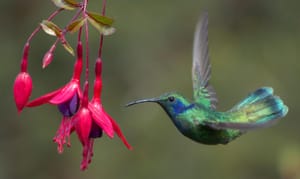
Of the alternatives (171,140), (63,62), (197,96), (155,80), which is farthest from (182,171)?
(197,96)

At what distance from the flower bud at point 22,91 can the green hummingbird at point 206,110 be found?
0.80 ft

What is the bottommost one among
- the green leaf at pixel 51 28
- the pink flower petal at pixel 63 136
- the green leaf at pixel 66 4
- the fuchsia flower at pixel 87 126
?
the pink flower petal at pixel 63 136

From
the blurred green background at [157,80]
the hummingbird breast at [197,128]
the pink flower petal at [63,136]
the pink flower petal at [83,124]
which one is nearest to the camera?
the pink flower petal at [83,124]

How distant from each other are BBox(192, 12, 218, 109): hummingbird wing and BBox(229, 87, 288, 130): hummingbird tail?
9cm

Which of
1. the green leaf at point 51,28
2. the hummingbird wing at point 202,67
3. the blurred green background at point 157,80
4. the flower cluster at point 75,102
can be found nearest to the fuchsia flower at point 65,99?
the flower cluster at point 75,102

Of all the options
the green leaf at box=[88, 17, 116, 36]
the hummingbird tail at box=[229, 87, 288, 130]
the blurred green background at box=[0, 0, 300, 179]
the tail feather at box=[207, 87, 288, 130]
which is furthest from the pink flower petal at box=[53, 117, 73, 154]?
the blurred green background at box=[0, 0, 300, 179]

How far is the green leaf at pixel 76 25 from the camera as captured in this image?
1.66m

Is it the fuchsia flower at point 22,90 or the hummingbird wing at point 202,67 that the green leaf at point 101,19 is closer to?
the fuchsia flower at point 22,90

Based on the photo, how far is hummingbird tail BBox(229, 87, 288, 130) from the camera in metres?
1.83

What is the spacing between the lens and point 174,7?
4516 mm

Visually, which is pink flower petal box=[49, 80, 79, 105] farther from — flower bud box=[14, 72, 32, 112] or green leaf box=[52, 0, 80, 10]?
green leaf box=[52, 0, 80, 10]

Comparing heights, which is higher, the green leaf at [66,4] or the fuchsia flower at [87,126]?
the green leaf at [66,4]

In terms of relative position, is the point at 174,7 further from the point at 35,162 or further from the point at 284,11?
the point at 35,162

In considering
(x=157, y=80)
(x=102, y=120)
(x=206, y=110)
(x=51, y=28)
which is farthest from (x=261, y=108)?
(x=157, y=80)
